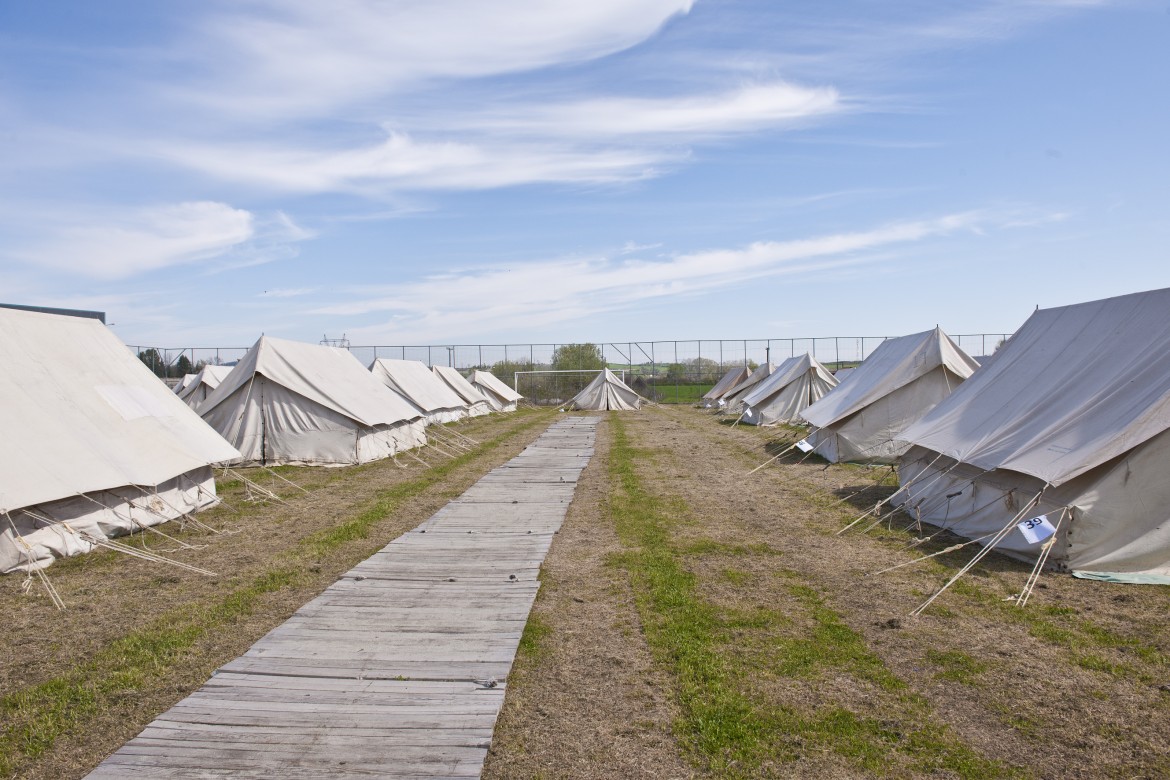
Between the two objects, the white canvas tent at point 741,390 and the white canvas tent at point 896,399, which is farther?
the white canvas tent at point 741,390

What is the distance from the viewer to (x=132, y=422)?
924cm

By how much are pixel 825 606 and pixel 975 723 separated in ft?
6.36

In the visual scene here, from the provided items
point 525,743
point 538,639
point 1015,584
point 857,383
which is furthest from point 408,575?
point 857,383

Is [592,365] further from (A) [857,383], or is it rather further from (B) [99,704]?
(B) [99,704]

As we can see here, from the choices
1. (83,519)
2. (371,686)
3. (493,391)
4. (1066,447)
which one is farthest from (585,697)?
(493,391)

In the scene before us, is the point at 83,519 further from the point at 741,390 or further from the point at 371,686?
the point at 741,390

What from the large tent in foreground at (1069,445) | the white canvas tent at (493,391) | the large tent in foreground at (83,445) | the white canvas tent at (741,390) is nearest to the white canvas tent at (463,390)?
the white canvas tent at (493,391)

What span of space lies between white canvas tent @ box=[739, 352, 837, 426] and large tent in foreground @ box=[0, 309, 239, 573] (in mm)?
16532

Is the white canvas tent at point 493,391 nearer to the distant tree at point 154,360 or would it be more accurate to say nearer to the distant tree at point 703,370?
the distant tree at point 703,370

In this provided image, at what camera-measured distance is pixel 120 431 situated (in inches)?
349

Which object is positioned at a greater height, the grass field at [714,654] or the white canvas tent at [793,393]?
the white canvas tent at [793,393]

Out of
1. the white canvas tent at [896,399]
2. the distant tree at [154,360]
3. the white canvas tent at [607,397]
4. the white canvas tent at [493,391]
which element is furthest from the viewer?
the distant tree at [154,360]

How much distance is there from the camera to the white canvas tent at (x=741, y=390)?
32656 mm

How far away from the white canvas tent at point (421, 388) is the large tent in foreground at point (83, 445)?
40.9ft
